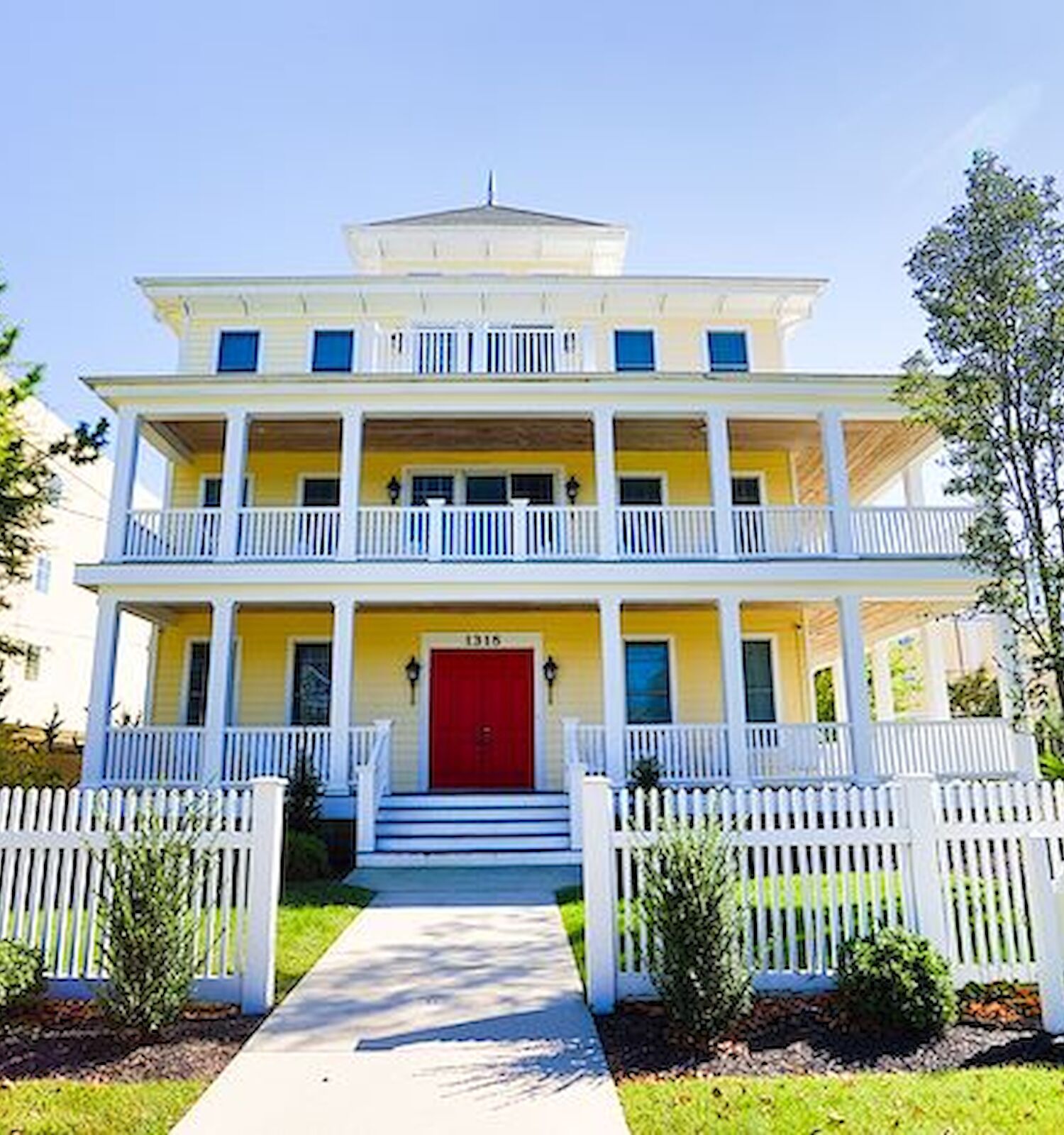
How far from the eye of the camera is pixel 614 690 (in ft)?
41.7

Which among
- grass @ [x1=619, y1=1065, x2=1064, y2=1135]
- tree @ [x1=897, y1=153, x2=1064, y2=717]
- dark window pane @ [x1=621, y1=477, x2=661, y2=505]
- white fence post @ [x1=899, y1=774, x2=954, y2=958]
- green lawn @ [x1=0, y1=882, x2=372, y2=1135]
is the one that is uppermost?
dark window pane @ [x1=621, y1=477, x2=661, y2=505]

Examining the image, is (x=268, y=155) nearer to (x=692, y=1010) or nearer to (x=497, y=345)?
(x=497, y=345)

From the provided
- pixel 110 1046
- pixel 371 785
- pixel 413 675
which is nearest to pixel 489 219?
pixel 413 675

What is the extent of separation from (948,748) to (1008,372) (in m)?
7.50

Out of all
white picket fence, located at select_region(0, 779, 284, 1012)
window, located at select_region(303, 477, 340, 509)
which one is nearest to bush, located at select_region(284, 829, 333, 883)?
white picket fence, located at select_region(0, 779, 284, 1012)

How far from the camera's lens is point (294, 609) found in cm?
1498

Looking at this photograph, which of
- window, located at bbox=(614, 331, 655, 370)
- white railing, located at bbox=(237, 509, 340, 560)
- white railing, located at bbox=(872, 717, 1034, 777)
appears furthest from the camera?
window, located at bbox=(614, 331, 655, 370)

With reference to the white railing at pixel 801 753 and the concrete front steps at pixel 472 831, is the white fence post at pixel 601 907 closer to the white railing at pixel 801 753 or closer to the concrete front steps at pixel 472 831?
the concrete front steps at pixel 472 831

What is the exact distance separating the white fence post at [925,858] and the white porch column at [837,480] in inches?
315

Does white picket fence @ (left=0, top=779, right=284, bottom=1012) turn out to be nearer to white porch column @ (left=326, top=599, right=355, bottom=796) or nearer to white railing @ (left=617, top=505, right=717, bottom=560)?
white porch column @ (left=326, top=599, right=355, bottom=796)

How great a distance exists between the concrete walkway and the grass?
25cm

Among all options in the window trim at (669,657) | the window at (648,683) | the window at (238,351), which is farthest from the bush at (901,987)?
the window at (238,351)

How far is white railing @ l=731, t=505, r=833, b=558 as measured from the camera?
45.0ft

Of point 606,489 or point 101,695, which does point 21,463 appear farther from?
point 606,489
